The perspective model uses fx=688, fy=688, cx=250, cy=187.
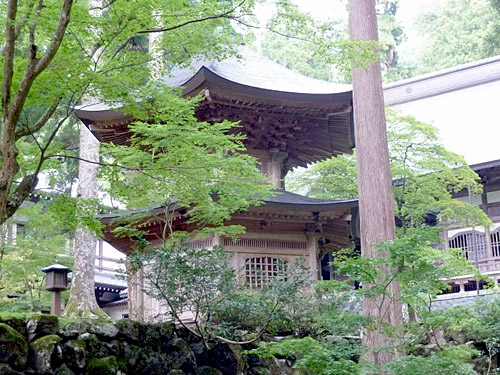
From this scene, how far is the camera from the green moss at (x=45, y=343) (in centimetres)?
835

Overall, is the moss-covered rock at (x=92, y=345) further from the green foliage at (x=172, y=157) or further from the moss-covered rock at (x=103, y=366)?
the green foliage at (x=172, y=157)

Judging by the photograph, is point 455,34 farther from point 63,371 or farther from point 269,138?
point 63,371

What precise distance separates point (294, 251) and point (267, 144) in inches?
94.8

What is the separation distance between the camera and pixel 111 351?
9.21m

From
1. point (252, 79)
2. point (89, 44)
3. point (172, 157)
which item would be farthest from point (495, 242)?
point (89, 44)

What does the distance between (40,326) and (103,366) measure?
0.98 meters

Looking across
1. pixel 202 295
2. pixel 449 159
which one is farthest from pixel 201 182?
pixel 449 159

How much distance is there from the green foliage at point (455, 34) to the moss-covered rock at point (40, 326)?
26496 mm

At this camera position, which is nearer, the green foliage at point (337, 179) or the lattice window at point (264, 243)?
the lattice window at point (264, 243)

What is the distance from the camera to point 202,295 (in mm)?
9742

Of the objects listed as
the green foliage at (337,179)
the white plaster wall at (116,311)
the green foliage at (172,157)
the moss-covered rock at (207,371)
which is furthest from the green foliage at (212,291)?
the white plaster wall at (116,311)

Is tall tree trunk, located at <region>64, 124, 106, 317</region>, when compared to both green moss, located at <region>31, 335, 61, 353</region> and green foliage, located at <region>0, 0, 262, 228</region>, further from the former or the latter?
green foliage, located at <region>0, 0, 262, 228</region>

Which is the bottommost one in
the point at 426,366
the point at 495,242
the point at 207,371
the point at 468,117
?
the point at 207,371

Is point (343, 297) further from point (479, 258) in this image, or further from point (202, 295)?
point (479, 258)
